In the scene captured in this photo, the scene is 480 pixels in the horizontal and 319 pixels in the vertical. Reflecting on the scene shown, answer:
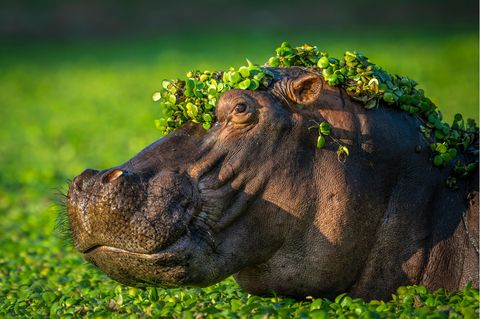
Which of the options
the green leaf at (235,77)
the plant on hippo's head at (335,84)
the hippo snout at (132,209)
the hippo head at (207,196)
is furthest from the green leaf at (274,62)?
the hippo snout at (132,209)

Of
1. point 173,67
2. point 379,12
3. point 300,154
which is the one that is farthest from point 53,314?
point 379,12

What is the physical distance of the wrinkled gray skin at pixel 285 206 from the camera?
3939mm

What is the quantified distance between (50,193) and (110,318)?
5.34 metres

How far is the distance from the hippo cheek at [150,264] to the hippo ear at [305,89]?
3.14 ft

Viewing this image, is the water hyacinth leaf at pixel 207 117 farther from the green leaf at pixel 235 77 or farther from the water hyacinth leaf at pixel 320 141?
the water hyacinth leaf at pixel 320 141

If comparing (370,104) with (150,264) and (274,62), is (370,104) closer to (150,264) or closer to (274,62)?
(274,62)

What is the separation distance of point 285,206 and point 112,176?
85cm

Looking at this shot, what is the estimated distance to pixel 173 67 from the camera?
20.3 metres

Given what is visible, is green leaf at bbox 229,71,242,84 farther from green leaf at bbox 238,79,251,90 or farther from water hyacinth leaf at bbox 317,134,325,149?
water hyacinth leaf at bbox 317,134,325,149

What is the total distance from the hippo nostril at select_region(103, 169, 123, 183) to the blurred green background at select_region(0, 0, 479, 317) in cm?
53

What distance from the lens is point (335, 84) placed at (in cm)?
444

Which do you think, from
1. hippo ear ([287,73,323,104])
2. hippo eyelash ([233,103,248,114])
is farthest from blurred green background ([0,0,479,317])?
hippo ear ([287,73,323,104])

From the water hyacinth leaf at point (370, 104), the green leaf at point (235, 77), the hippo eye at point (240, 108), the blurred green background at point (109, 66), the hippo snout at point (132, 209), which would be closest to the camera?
the hippo snout at point (132, 209)

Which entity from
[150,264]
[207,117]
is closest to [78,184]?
[150,264]
